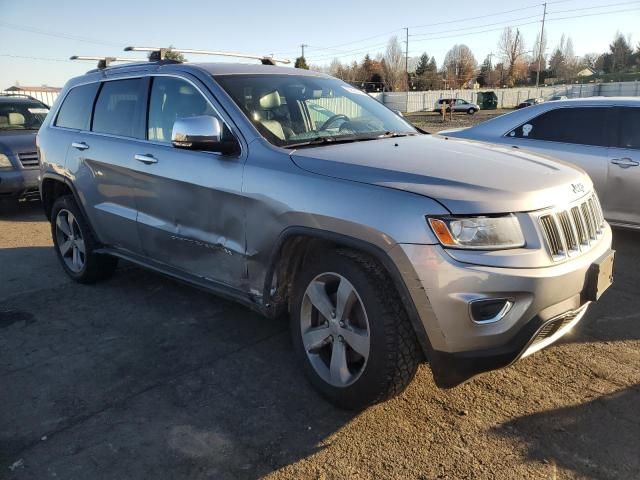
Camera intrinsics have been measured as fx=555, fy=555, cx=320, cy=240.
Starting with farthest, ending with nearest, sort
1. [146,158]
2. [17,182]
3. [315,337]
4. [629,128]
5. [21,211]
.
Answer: [21,211]
[17,182]
[629,128]
[146,158]
[315,337]

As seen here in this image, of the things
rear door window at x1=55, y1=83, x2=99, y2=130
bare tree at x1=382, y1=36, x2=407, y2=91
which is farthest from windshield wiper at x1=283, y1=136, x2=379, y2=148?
bare tree at x1=382, y1=36, x2=407, y2=91

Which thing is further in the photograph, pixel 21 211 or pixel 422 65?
pixel 422 65

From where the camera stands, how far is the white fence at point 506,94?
2012 inches

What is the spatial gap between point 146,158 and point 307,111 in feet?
3.95

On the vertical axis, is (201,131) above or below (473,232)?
above

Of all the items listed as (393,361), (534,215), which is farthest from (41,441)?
(534,215)

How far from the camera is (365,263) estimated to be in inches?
108

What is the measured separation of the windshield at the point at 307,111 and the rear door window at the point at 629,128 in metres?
2.91

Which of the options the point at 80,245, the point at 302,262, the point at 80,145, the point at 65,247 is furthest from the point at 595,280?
the point at 65,247

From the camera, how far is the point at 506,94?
2532 inches

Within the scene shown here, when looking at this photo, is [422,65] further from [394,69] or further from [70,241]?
[70,241]

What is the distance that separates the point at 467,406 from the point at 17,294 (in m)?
4.03

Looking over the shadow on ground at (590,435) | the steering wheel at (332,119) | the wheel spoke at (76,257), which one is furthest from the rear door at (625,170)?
the wheel spoke at (76,257)

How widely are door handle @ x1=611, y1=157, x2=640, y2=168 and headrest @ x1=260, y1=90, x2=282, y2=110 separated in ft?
12.6
